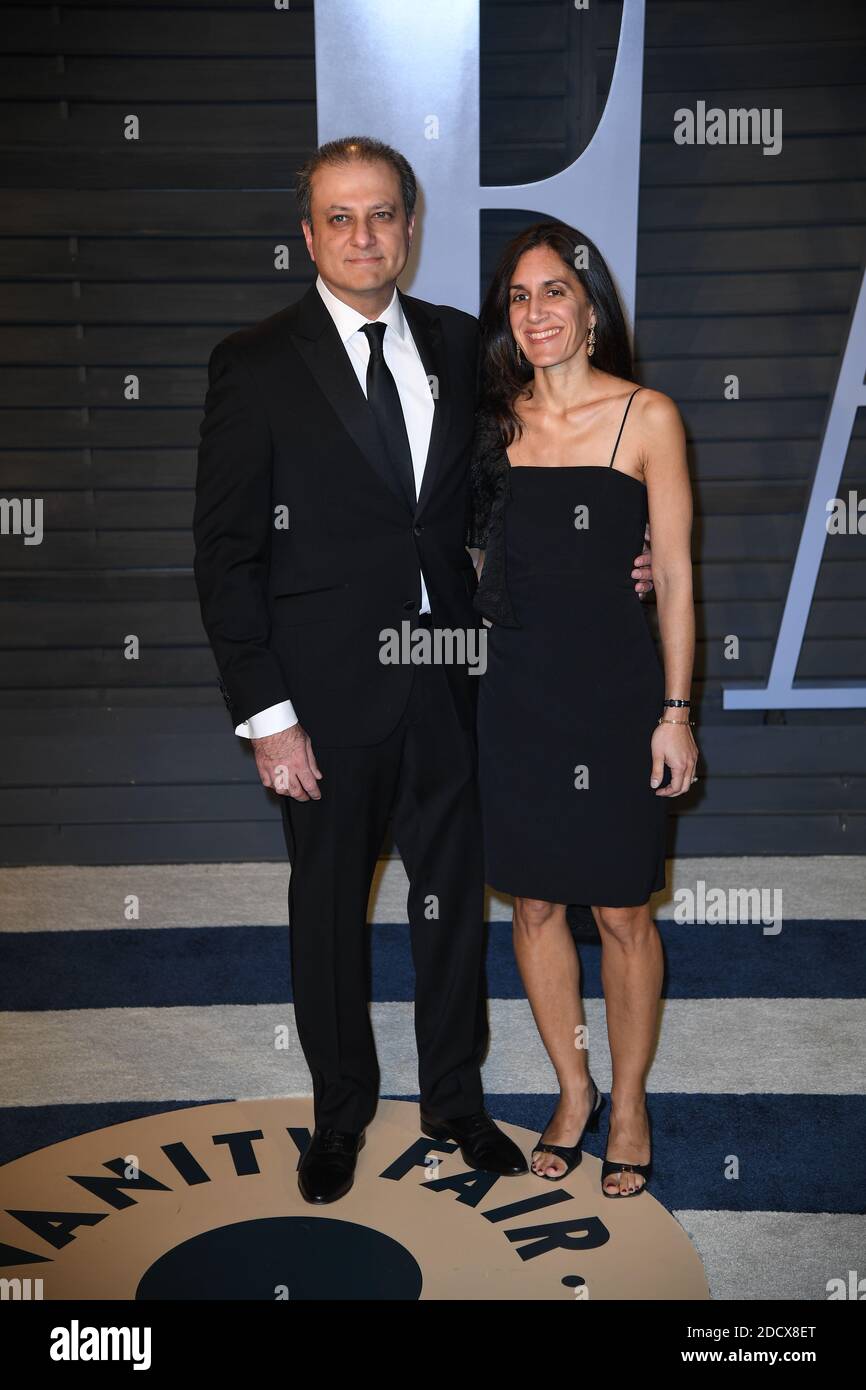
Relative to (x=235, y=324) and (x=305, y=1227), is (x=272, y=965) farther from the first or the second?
(x=235, y=324)

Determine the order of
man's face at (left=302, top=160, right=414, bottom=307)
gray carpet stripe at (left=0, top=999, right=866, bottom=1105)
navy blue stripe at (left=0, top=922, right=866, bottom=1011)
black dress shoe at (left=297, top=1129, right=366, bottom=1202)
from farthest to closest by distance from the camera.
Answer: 1. navy blue stripe at (left=0, top=922, right=866, bottom=1011)
2. gray carpet stripe at (left=0, top=999, right=866, bottom=1105)
3. black dress shoe at (left=297, top=1129, right=366, bottom=1202)
4. man's face at (left=302, top=160, right=414, bottom=307)

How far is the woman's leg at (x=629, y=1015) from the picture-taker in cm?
225

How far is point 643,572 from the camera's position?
7.29 feet

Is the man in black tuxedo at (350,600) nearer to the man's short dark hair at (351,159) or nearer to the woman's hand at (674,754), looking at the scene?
the man's short dark hair at (351,159)

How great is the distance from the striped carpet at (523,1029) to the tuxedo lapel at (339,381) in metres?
1.30

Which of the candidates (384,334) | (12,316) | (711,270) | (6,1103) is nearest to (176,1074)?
(6,1103)

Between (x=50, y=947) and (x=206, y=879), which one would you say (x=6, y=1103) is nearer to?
(x=50, y=947)

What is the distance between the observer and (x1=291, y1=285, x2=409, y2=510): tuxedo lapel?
2.17 m

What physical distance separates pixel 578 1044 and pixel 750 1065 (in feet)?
1.89

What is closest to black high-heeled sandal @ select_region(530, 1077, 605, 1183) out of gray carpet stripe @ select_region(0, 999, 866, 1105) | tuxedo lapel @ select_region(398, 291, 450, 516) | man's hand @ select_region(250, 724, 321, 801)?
gray carpet stripe @ select_region(0, 999, 866, 1105)

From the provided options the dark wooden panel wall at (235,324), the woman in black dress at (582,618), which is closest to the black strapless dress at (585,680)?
the woman in black dress at (582,618)

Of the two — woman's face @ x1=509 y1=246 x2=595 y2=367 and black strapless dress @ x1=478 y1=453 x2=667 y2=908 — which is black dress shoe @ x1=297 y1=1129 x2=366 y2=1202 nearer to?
black strapless dress @ x1=478 y1=453 x2=667 y2=908

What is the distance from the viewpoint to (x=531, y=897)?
7.49 ft

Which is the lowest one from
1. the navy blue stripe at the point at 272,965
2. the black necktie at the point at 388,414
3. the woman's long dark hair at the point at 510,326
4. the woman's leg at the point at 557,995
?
the navy blue stripe at the point at 272,965
